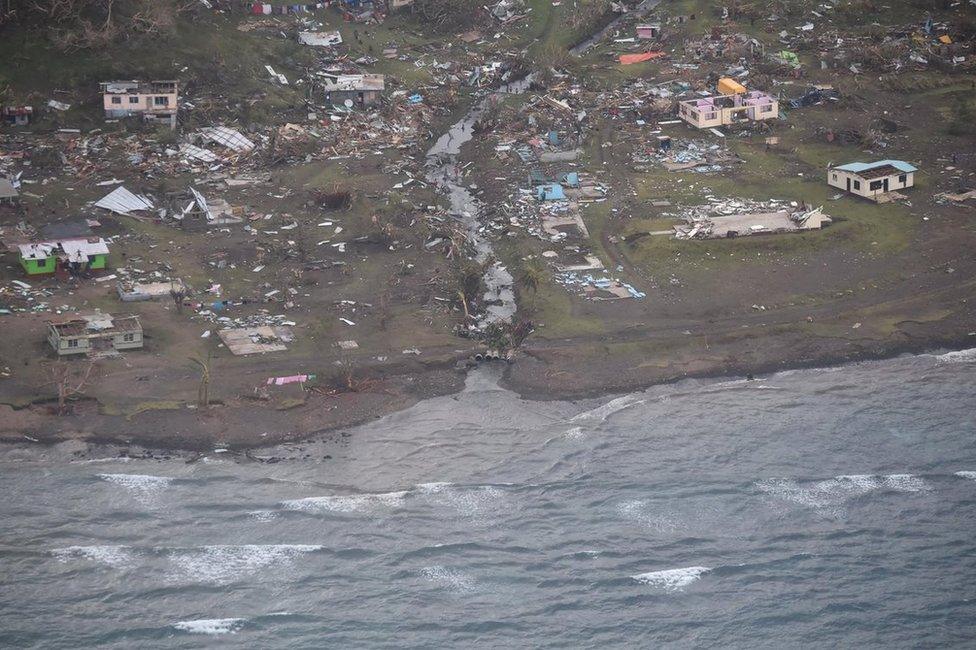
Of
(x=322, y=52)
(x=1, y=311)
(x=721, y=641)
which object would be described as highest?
(x=322, y=52)

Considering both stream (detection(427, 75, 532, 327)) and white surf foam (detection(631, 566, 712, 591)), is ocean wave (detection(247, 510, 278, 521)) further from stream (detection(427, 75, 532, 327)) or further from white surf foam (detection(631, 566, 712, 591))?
stream (detection(427, 75, 532, 327))

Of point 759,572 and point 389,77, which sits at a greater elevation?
point 389,77

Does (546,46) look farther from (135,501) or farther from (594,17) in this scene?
(135,501)

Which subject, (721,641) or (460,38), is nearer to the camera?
(721,641)

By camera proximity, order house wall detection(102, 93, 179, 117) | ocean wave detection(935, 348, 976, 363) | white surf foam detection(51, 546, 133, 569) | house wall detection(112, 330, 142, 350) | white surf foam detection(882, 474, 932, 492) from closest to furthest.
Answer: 1. white surf foam detection(51, 546, 133, 569)
2. white surf foam detection(882, 474, 932, 492)
3. house wall detection(112, 330, 142, 350)
4. ocean wave detection(935, 348, 976, 363)
5. house wall detection(102, 93, 179, 117)

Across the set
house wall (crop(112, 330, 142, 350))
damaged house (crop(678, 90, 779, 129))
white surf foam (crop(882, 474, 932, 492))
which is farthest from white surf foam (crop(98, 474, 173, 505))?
damaged house (crop(678, 90, 779, 129))

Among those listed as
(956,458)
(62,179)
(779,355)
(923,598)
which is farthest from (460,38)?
(923,598)
